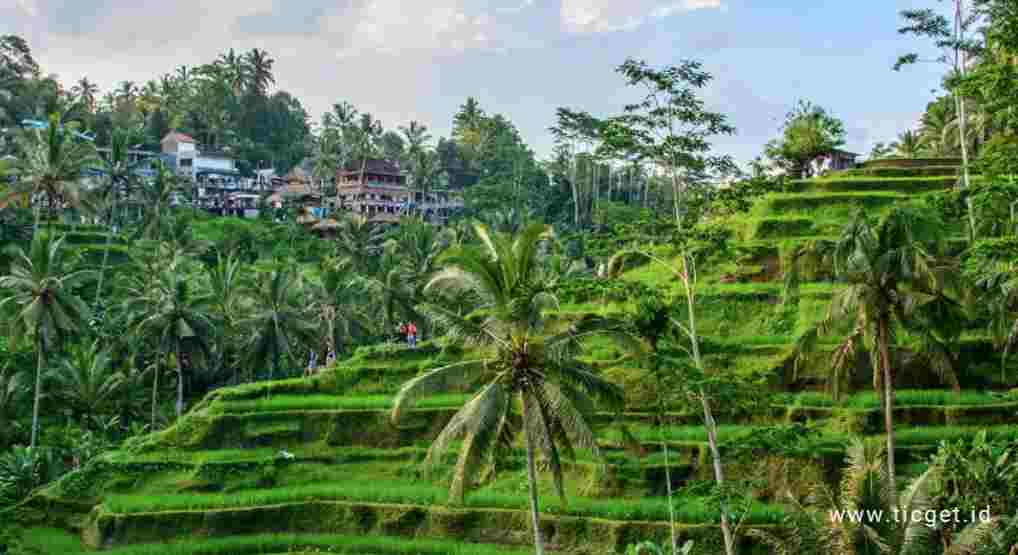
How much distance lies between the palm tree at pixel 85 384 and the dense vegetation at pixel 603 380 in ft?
0.46

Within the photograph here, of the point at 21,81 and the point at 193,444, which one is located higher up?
the point at 21,81

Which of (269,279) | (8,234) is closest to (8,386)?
(269,279)

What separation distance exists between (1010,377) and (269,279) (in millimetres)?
29907

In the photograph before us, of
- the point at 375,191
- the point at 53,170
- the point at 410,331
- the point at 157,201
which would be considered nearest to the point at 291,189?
the point at 375,191

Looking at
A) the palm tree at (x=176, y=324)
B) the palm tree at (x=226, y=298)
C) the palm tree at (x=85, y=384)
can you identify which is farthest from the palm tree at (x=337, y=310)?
the palm tree at (x=85, y=384)

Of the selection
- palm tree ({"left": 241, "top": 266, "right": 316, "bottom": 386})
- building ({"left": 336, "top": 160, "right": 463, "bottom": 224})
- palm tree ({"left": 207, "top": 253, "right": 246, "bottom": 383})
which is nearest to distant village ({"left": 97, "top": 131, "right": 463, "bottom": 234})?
building ({"left": 336, "top": 160, "right": 463, "bottom": 224})

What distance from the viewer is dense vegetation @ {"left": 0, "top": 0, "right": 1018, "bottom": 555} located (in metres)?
20.0

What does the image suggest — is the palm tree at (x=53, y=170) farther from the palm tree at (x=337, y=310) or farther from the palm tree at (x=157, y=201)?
the palm tree at (x=157, y=201)

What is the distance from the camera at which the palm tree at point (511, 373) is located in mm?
19859

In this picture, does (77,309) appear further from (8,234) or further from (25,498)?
(8,234)

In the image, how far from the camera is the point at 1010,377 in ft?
99.4

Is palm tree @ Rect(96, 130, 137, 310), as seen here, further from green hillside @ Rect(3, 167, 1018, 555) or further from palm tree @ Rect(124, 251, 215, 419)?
green hillside @ Rect(3, 167, 1018, 555)

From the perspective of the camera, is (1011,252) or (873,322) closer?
(1011,252)

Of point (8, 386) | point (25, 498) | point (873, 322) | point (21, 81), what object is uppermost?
point (21, 81)
